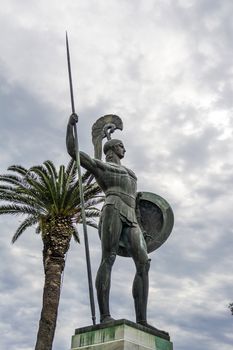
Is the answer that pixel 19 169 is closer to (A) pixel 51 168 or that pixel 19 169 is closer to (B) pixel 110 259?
(A) pixel 51 168

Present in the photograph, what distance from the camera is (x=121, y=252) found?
8516mm

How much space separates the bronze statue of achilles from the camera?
788 centimetres

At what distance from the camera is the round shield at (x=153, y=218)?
888 centimetres

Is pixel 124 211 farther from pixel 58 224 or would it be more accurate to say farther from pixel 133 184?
pixel 58 224

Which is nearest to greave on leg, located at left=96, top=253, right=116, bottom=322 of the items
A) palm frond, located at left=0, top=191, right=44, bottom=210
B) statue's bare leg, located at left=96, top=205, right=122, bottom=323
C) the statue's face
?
statue's bare leg, located at left=96, top=205, right=122, bottom=323

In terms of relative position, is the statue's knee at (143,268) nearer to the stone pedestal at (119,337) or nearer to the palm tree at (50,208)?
the stone pedestal at (119,337)

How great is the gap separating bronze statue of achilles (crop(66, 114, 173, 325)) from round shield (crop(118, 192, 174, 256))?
1.34 ft

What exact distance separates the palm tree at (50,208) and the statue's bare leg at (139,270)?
43.7 feet

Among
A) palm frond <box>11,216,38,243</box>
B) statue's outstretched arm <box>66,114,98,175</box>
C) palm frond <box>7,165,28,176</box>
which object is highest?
palm frond <box>7,165,28,176</box>

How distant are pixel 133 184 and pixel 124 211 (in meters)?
0.60

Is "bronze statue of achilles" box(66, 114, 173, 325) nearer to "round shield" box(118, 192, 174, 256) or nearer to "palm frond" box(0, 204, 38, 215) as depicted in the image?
"round shield" box(118, 192, 174, 256)

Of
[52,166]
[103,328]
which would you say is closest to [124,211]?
[103,328]

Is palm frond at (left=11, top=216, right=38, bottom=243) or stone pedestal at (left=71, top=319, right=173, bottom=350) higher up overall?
palm frond at (left=11, top=216, right=38, bottom=243)

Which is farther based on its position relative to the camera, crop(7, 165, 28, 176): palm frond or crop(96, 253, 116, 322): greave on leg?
crop(7, 165, 28, 176): palm frond
